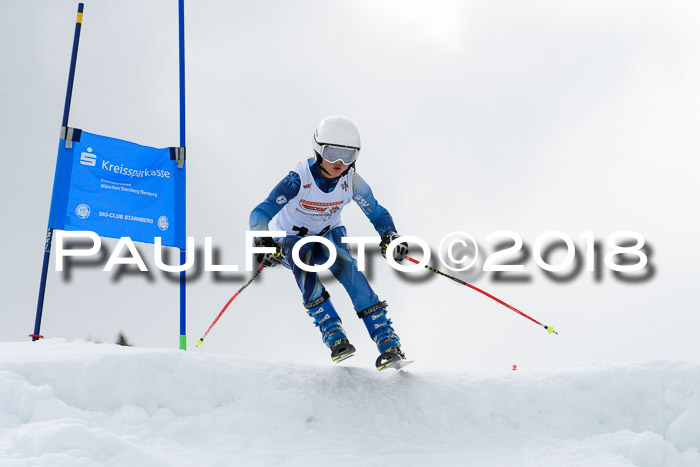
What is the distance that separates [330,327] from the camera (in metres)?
5.35

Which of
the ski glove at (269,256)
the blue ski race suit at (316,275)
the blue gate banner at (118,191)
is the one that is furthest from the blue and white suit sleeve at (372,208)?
the blue gate banner at (118,191)

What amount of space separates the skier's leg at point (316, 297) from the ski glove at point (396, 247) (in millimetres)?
609

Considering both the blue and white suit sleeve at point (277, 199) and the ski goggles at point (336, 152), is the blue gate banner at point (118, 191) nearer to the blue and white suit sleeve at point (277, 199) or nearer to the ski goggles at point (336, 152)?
the blue and white suit sleeve at point (277, 199)

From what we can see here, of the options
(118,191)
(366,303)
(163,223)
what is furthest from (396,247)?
(118,191)

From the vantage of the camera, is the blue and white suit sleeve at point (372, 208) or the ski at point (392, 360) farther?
the blue and white suit sleeve at point (372, 208)

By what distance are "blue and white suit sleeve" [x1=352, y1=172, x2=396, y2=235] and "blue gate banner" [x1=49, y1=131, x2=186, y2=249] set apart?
274cm

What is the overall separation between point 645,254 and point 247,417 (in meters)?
4.23

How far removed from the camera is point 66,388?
164 inches

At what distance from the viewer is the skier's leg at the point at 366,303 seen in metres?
5.23

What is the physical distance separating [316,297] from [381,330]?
2.00 ft

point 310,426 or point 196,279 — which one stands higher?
point 196,279

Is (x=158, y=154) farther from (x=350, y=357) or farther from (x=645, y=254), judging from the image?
(x=645, y=254)

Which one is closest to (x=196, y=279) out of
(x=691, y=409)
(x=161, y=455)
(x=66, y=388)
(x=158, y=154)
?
(x=158, y=154)

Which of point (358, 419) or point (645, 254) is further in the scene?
point (645, 254)
